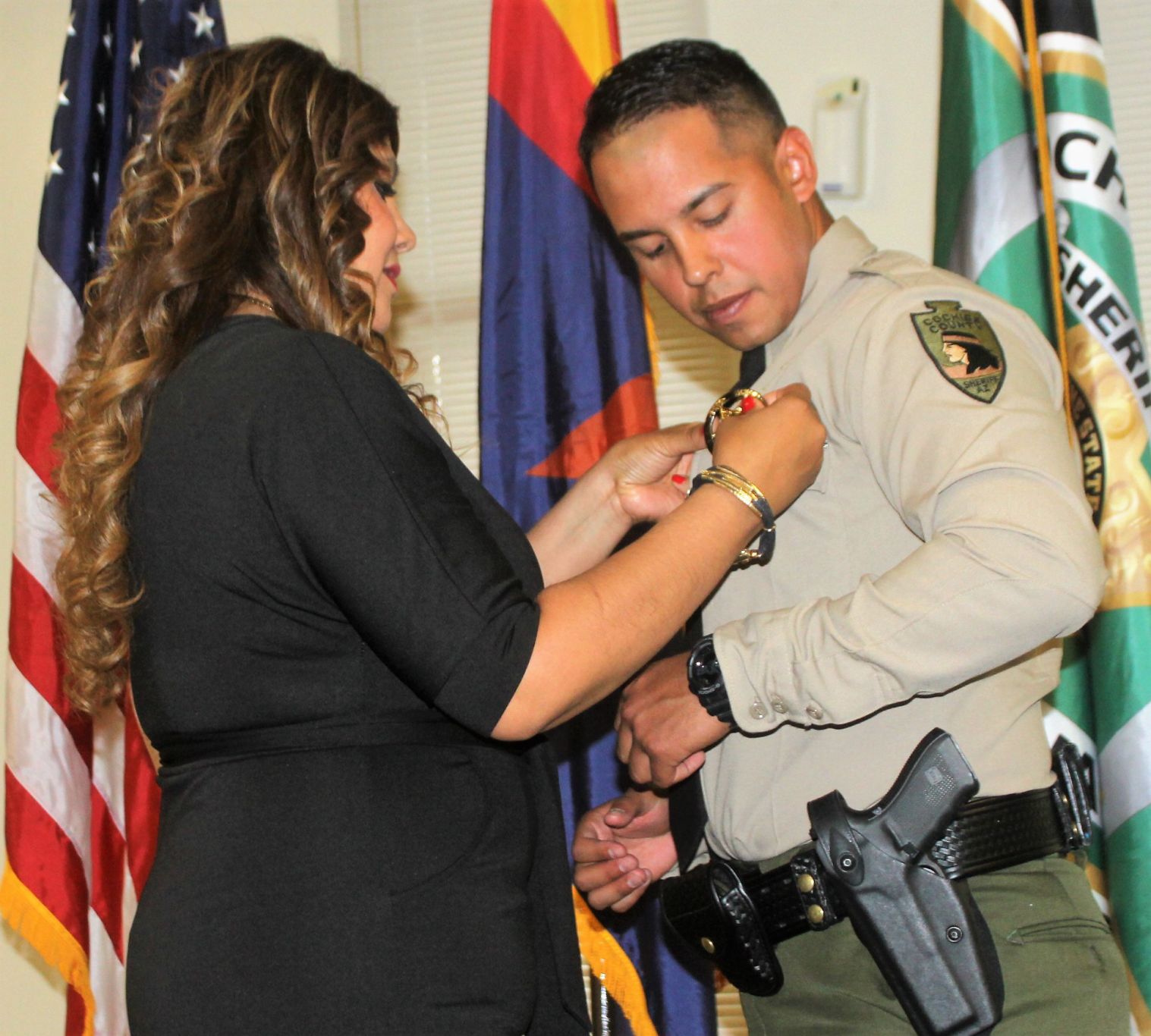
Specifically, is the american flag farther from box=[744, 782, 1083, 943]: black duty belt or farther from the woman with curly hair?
box=[744, 782, 1083, 943]: black duty belt

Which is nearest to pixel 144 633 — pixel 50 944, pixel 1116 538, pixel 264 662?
pixel 264 662

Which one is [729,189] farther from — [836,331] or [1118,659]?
[1118,659]

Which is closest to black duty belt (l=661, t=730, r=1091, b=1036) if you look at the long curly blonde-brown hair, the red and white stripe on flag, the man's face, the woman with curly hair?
the woman with curly hair

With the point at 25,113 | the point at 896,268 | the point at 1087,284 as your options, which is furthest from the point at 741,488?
the point at 25,113

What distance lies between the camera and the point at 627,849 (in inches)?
66.9

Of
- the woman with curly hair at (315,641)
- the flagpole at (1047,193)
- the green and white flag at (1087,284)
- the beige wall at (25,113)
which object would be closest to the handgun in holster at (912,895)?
the woman with curly hair at (315,641)

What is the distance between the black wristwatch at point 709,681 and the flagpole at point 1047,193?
1.06 meters

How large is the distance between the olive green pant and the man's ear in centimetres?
95

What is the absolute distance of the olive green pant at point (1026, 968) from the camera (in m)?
1.22

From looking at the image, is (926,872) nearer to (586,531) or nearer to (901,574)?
(901,574)

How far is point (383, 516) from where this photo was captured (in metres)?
1.01

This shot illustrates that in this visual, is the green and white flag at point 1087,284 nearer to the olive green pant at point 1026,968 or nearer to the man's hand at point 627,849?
the olive green pant at point 1026,968

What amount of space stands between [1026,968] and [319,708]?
0.79 meters

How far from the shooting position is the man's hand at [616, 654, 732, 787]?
1363 millimetres
